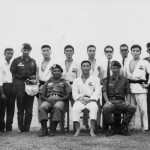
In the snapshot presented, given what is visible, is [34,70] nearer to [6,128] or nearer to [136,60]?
[6,128]

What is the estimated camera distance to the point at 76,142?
555 cm

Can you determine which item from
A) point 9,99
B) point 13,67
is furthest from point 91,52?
point 9,99

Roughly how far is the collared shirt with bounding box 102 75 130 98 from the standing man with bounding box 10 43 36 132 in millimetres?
1801

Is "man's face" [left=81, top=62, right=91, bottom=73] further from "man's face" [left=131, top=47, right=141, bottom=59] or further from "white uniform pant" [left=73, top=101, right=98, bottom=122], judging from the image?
"man's face" [left=131, top=47, right=141, bottom=59]

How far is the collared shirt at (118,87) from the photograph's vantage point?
676 centimetres

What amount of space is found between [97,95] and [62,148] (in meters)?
2.08

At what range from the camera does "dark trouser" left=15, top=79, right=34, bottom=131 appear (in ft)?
23.3

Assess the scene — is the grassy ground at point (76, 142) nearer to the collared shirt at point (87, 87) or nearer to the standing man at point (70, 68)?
the collared shirt at point (87, 87)

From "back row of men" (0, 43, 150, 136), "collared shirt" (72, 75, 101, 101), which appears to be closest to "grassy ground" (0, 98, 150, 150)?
"back row of men" (0, 43, 150, 136)

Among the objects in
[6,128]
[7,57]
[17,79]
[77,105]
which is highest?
A: [7,57]

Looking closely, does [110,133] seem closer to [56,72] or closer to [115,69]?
[115,69]

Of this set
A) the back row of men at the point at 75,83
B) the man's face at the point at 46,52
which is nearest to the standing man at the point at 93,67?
the back row of men at the point at 75,83

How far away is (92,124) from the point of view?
6445 millimetres

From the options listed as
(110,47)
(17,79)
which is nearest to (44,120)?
(17,79)
